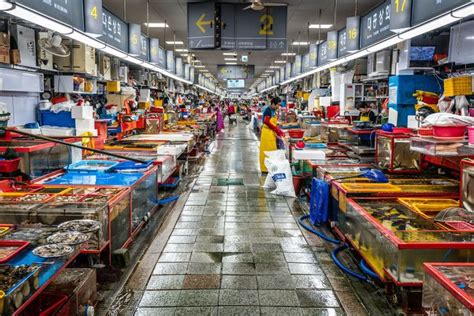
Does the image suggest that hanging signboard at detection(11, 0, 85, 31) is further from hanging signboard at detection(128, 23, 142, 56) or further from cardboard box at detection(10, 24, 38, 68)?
hanging signboard at detection(128, 23, 142, 56)

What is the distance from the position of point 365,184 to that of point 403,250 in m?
1.84

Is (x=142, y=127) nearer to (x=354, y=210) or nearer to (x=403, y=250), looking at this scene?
(x=354, y=210)

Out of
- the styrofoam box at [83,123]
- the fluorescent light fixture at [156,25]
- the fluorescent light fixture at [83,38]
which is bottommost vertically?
the styrofoam box at [83,123]

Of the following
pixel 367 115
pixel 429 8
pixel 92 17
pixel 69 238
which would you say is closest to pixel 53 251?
pixel 69 238

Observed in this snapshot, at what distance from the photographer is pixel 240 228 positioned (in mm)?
5922

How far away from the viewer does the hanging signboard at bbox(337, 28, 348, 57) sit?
8.87m

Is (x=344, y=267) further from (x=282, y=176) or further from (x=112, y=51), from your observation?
(x=112, y=51)

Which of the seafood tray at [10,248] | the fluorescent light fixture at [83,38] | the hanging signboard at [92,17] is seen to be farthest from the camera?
the hanging signboard at [92,17]

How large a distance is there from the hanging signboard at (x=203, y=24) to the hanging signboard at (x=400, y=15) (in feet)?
14.5

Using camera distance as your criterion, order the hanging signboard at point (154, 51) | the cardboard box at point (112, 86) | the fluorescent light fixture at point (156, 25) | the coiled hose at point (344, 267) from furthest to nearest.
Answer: the fluorescent light fixture at point (156, 25) → the cardboard box at point (112, 86) → the hanging signboard at point (154, 51) → the coiled hose at point (344, 267)

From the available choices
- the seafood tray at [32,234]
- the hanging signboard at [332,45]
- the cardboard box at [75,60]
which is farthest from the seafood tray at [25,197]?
the hanging signboard at [332,45]

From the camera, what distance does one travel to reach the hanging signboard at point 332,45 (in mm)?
9641

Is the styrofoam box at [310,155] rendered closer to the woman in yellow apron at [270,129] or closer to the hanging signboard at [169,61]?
the woman in yellow apron at [270,129]

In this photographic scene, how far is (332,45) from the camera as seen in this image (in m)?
9.77
